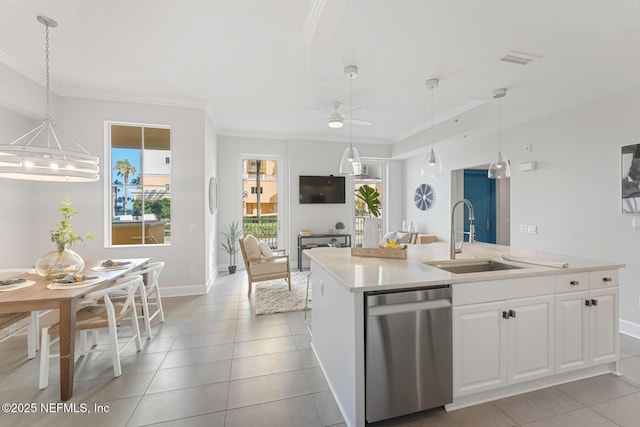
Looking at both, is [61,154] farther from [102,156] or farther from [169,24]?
[102,156]

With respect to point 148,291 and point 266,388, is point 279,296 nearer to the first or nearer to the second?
point 148,291

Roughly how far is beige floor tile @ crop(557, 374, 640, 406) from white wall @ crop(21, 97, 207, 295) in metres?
4.41

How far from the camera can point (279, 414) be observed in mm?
1809

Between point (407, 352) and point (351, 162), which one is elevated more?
point (351, 162)

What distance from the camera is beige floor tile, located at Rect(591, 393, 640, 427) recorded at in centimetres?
173

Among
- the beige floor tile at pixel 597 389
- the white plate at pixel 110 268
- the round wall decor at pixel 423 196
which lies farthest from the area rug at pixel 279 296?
the round wall decor at pixel 423 196

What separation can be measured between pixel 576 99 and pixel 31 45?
6.01m

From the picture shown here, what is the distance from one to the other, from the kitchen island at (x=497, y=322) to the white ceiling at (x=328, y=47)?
1.70 metres

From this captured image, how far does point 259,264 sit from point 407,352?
9.53 feet

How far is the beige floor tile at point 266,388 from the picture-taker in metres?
1.95

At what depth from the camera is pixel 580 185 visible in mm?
3361

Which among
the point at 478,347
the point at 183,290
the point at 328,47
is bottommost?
the point at 183,290

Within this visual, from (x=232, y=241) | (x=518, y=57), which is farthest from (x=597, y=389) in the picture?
(x=232, y=241)

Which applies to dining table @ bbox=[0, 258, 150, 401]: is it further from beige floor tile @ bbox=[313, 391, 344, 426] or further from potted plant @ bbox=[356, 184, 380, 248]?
potted plant @ bbox=[356, 184, 380, 248]
